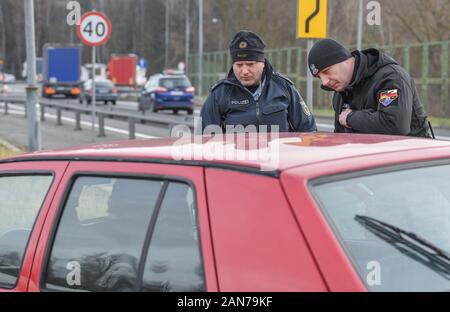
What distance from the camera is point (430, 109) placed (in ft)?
94.4

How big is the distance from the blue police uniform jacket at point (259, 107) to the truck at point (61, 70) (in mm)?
42450

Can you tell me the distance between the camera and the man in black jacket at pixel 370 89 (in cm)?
431

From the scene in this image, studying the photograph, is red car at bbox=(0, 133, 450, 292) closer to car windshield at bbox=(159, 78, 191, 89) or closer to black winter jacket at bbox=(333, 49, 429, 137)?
black winter jacket at bbox=(333, 49, 429, 137)

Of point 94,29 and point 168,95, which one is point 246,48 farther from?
point 168,95

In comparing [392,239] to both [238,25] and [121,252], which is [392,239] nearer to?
[121,252]

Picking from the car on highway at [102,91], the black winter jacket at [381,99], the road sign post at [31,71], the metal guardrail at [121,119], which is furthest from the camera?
the car on highway at [102,91]

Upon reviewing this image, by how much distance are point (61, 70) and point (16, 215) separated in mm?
45190

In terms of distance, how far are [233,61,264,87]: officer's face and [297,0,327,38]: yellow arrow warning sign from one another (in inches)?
87.2

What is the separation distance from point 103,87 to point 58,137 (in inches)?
939

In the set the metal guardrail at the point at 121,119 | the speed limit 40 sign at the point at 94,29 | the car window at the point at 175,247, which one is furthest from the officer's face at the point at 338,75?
the speed limit 40 sign at the point at 94,29

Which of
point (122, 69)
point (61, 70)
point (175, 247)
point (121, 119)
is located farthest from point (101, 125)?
point (122, 69)

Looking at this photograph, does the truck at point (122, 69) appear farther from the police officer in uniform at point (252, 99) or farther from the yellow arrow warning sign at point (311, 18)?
the police officer in uniform at point (252, 99)

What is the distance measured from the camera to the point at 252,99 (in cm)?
527
